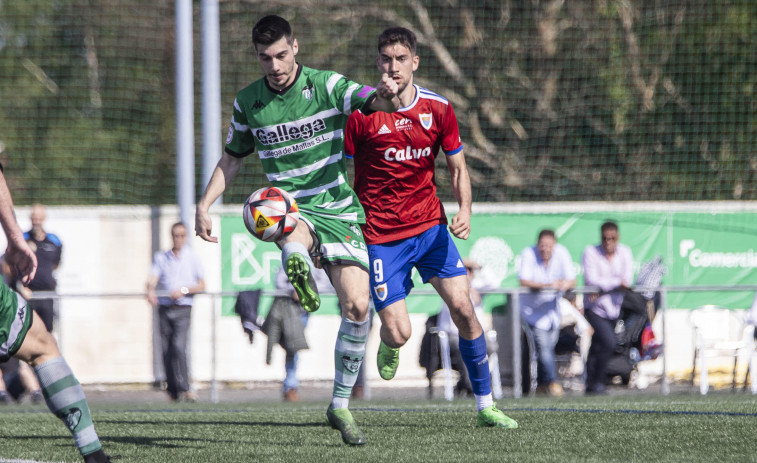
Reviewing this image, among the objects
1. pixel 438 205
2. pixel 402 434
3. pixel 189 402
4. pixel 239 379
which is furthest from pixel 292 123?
pixel 239 379

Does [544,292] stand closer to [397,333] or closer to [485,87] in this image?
[397,333]

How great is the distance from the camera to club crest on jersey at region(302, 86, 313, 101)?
19.5 feet

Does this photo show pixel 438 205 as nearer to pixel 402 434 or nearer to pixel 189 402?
pixel 402 434

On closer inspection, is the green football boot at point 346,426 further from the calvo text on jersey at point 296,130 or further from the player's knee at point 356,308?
the calvo text on jersey at point 296,130

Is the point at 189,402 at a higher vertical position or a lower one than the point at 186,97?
lower

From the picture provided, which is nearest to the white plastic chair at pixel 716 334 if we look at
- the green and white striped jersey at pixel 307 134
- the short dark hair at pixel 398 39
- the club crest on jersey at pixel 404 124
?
the club crest on jersey at pixel 404 124

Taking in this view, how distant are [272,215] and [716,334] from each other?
8468 millimetres

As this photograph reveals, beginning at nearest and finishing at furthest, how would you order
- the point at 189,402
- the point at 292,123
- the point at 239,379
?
the point at 292,123 < the point at 189,402 < the point at 239,379

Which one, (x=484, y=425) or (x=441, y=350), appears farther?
(x=441, y=350)

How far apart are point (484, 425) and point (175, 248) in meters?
6.49

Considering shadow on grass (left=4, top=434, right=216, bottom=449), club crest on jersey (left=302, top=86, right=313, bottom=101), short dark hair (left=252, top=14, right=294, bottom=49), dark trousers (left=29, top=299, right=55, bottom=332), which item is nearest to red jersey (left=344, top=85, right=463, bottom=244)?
club crest on jersey (left=302, top=86, right=313, bottom=101)

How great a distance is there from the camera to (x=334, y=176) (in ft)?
19.6

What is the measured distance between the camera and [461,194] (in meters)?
6.45

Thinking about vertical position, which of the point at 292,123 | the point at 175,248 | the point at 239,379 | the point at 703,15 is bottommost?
the point at 239,379
